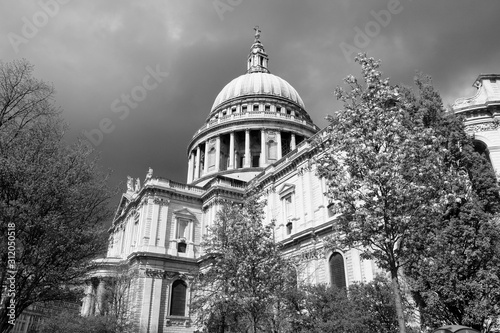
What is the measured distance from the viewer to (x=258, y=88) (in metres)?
66.6

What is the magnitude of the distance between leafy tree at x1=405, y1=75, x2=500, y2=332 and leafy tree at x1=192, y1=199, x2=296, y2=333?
6447 millimetres

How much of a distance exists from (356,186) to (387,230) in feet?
5.61

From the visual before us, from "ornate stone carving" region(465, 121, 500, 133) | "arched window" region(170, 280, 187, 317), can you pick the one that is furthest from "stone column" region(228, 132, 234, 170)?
"ornate stone carving" region(465, 121, 500, 133)

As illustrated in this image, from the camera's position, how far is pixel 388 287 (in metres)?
17.4

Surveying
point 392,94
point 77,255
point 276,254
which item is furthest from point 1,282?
point 392,94

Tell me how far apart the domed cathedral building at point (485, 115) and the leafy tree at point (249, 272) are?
14.1 meters

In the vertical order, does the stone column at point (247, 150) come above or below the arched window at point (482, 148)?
above

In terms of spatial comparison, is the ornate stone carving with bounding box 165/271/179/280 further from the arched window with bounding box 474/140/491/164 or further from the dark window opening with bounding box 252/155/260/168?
the arched window with bounding box 474/140/491/164

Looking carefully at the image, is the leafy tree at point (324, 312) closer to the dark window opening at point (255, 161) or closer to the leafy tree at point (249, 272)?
the leafy tree at point (249, 272)

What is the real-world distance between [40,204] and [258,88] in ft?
183

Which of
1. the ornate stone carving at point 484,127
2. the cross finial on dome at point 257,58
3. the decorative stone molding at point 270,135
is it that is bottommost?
the ornate stone carving at point 484,127

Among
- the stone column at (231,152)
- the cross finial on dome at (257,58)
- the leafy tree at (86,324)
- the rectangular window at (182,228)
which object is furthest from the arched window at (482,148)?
the cross finial on dome at (257,58)

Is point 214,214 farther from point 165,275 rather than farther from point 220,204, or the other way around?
point 165,275

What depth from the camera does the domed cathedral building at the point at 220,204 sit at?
2688 centimetres
